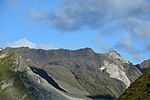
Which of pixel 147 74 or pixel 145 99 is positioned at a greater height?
pixel 147 74

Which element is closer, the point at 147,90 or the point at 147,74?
the point at 147,90

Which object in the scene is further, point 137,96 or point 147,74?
point 147,74

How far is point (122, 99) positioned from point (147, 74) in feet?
13.0

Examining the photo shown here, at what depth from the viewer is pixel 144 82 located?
147ft

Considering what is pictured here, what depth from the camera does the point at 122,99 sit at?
145 feet

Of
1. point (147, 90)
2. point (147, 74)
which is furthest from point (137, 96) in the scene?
point (147, 74)

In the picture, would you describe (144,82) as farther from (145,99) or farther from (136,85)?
(145,99)

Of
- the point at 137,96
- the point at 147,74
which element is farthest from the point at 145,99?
the point at 147,74

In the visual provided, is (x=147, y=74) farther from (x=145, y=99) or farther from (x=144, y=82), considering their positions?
(x=145, y=99)

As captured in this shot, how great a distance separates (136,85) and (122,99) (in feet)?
5.81

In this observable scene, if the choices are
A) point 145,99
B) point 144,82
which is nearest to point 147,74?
point 144,82

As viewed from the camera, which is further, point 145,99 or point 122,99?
point 122,99

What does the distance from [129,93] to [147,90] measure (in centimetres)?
181

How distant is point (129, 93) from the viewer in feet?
145
